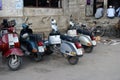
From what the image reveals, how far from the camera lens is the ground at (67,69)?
7.23 m

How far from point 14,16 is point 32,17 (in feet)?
3.68

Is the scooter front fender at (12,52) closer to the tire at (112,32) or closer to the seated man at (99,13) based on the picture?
the tire at (112,32)

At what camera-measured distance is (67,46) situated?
28.1 feet

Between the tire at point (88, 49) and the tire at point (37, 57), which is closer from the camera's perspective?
the tire at point (37, 57)

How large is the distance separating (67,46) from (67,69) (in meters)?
0.81

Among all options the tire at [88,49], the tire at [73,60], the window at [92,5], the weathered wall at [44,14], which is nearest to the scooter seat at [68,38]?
the tire at [73,60]

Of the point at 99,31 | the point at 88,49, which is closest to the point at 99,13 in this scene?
the point at 99,31

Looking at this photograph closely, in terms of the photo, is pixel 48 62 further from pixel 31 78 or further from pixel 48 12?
pixel 48 12

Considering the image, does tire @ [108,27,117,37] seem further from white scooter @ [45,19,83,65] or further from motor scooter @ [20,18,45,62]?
motor scooter @ [20,18,45,62]

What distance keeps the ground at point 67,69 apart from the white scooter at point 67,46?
0.25 m

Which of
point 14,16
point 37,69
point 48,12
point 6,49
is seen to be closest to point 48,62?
point 37,69

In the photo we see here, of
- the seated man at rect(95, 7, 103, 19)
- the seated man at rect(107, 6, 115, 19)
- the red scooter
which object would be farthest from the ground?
the seated man at rect(95, 7, 103, 19)

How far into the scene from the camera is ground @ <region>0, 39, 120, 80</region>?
23.7ft

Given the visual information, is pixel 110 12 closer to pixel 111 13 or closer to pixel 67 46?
pixel 111 13
